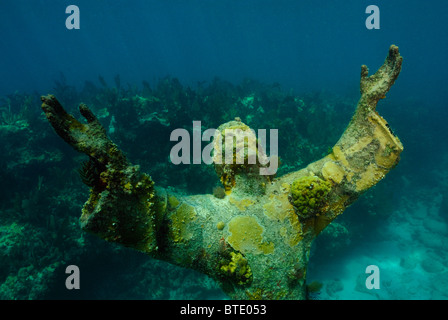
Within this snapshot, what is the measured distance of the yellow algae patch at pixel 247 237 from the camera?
93.0 inches

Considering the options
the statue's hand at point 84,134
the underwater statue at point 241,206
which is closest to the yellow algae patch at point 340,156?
the underwater statue at point 241,206

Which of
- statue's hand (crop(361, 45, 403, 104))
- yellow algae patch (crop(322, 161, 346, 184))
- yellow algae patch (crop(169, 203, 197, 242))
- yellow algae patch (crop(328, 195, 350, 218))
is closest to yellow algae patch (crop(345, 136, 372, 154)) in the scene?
yellow algae patch (crop(322, 161, 346, 184))

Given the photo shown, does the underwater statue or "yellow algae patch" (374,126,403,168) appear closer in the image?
the underwater statue

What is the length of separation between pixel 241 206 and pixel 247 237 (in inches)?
13.6

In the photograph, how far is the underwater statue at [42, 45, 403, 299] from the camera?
1913 millimetres

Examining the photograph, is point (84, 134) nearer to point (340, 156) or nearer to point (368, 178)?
point (340, 156)

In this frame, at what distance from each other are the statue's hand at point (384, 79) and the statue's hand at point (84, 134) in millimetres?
2786

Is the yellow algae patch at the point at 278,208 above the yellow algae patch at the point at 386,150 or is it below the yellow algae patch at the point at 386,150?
below

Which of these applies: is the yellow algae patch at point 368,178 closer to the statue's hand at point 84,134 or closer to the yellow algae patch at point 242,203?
the yellow algae patch at point 242,203

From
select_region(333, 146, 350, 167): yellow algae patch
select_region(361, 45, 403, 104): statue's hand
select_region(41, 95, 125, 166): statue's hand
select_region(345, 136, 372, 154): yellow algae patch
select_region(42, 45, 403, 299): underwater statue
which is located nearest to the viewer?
select_region(41, 95, 125, 166): statue's hand

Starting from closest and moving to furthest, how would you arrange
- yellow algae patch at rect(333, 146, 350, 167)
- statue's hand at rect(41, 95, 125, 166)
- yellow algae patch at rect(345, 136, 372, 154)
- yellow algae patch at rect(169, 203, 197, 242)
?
1. statue's hand at rect(41, 95, 125, 166)
2. yellow algae patch at rect(169, 203, 197, 242)
3. yellow algae patch at rect(345, 136, 372, 154)
4. yellow algae patch at rect(333, 146, 350, 167)

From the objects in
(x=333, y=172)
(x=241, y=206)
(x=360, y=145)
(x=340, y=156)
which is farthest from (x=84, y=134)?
(x=360, y=145)

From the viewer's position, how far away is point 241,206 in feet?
8.50

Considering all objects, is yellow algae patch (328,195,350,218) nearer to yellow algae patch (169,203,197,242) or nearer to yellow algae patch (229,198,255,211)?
yellow algae patch (229,198,255,211)
